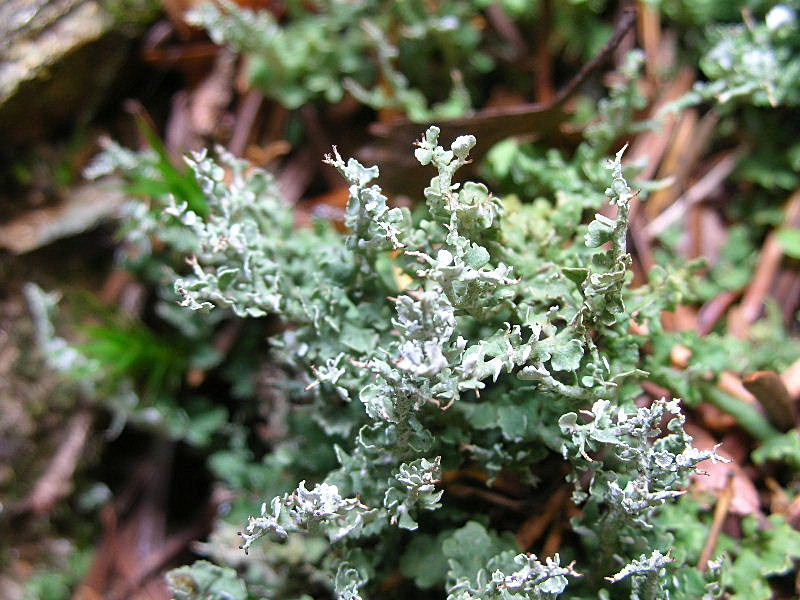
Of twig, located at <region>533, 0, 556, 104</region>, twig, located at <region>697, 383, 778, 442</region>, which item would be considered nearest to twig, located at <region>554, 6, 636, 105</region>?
twig, located at <region>533, 0, 556, 104</region>

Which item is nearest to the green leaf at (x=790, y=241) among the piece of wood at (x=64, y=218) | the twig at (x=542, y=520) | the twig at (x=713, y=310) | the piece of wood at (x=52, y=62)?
the twig at (x=713, y=310)

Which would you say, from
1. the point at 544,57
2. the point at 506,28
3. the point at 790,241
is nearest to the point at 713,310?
the point at 790,241

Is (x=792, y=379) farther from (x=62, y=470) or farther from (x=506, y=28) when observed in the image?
(x=62, y=470)

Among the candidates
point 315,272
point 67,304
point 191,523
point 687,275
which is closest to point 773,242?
point 687,275

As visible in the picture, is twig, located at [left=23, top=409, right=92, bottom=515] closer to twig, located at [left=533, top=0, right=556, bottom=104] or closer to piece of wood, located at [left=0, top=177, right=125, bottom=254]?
piece of wood, located at [left=0, top=177, right=125, bottom=254]

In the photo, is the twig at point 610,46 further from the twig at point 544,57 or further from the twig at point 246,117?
the twig at point 246,117

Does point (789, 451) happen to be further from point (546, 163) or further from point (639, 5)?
point (639, 5)
